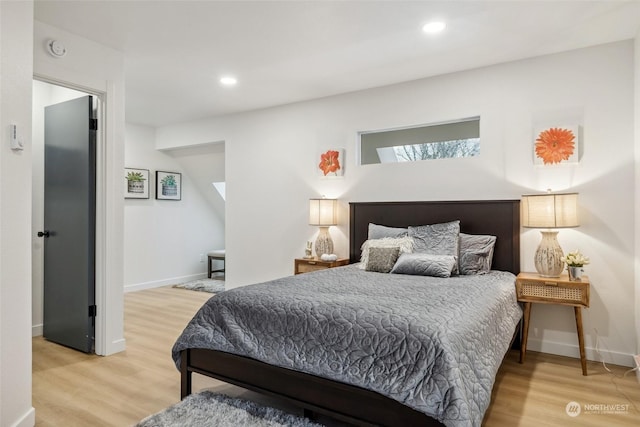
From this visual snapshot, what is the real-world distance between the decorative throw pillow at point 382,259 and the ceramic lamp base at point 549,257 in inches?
42.9

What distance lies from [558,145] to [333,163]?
215 centimetres

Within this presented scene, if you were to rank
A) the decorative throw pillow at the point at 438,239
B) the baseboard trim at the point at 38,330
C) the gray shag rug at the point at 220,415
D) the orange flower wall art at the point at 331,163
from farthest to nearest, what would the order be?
the orange flower wall art at the point at 331,163, the baseboard trim at the point at 38,330, the decorative throw pillow at the point at 438,239, the gray shag rug at the point at 220,415

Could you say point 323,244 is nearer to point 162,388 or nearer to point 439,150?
point 439,150

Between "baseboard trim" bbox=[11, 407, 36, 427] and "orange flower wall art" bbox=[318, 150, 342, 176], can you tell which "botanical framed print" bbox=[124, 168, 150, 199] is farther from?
"baseboard trim" bbox=[11, 407, 36, 427]

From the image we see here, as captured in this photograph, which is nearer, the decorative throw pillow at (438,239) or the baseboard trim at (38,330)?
the decorative throw pillow at (438,239)

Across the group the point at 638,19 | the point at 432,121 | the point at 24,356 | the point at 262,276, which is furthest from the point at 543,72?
the point at 24,356

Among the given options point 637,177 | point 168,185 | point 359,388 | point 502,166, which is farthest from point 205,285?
point 637,177

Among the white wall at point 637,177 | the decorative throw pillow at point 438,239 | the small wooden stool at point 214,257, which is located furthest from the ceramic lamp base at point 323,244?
the white wall at point 637,177

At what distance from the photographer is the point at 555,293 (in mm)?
2869

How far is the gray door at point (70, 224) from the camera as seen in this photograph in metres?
3.20

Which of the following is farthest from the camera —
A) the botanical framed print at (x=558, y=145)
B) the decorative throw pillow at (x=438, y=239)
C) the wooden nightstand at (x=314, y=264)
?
the wooden nightstand at (x=314, y=264)

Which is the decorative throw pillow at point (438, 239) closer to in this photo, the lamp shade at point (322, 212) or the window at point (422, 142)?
the window at point (422, 142)

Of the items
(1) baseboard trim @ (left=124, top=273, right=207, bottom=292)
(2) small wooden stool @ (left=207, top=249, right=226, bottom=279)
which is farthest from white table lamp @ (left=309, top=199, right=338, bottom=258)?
(1) baseboard trim @ (left=124, top=273, right=207, bottom=292)

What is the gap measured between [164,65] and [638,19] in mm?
3728
